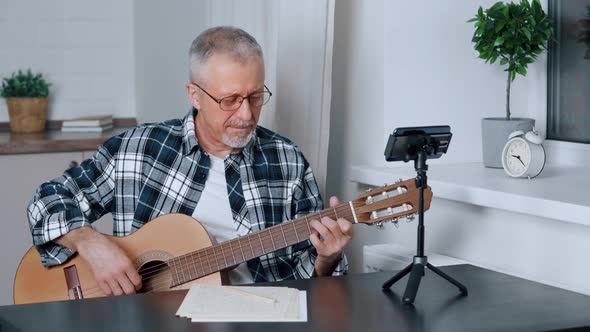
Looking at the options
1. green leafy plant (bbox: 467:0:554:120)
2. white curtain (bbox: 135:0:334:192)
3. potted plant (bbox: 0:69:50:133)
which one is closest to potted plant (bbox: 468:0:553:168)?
green leafy plant (bbox: 467:0:554:120)

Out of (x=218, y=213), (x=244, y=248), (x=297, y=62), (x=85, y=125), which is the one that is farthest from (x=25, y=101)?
(x=244, y=248)

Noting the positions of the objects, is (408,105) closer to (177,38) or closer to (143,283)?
(143,283)

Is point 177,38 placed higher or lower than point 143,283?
higher

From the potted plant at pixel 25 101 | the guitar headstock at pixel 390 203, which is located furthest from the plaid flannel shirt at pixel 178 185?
the potted plant at pixel 25 101

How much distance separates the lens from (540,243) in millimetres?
2170

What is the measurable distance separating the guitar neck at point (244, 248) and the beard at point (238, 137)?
291mm

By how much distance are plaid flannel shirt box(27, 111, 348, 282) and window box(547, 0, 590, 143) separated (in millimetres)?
699

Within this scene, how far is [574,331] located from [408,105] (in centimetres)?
106

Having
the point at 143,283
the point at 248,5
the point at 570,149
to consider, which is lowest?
the point at 143,283

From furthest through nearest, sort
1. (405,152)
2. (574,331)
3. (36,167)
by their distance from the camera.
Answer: (36,167) < (405,152) < (574,331)

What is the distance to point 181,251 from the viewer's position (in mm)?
2135

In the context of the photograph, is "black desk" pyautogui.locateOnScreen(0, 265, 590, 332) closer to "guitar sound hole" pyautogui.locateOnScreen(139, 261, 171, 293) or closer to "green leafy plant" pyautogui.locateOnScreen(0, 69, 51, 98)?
"guitar sound hole" pyautogui.locateOnScreen(139, 261, 171, 293)

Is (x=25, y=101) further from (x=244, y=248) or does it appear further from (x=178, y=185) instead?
(x=244, y=248)

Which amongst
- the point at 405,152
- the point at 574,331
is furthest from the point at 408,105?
the point at 574,331
